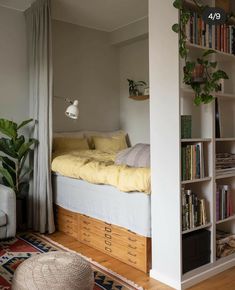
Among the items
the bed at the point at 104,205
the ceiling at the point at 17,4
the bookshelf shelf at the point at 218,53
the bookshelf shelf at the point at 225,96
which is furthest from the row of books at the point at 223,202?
the ceiling at the point at 17,4

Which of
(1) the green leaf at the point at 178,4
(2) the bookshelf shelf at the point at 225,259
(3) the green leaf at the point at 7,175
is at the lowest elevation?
(2) the bookshelf shelf at the point at 225,259

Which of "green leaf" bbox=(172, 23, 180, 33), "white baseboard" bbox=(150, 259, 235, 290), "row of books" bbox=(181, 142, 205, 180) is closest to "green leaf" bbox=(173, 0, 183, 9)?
"green leaf" bbox=(172, 23, 180, 33)

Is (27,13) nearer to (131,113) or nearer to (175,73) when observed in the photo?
(131,113)

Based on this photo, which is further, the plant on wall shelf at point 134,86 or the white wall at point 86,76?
the plant on wall shelf at point 134,86

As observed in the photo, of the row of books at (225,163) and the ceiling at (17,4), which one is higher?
the ceiling at (17,4)

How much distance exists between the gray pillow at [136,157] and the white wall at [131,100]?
1.69 metres

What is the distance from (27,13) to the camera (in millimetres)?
3889

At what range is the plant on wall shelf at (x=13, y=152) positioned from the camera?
11.4 ft

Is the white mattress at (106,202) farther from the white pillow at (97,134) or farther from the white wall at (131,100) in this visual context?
the white wall at (131,100)

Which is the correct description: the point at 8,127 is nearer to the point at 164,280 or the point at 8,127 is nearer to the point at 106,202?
the point at 106,202

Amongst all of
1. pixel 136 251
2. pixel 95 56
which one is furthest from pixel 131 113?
pixel 136 251

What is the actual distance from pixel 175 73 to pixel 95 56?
274 centimetres

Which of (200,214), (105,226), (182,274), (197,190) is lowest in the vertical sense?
(182,274)

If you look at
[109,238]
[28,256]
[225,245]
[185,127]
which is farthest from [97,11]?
[225,245]
